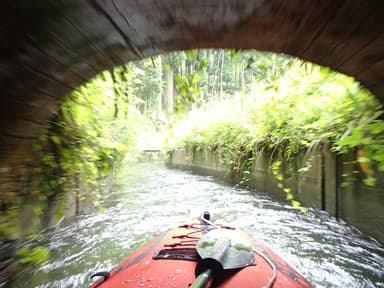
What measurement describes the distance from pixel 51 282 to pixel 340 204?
123 inches

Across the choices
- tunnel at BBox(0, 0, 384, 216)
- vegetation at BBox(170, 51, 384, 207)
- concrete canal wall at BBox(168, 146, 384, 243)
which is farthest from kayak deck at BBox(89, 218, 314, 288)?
concrete canal wall at BBox(168, 146, 384, 243)

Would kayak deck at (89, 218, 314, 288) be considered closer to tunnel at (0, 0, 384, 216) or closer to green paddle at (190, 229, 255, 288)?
green paddle at (190, 229, 255, 288)

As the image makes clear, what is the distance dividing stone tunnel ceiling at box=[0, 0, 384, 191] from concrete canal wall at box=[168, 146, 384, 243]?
1718 millimetres

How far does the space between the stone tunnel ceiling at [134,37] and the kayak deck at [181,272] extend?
965 mm

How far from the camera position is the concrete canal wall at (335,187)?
2.21 meters

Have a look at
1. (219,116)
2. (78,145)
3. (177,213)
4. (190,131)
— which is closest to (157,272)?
(78,145)

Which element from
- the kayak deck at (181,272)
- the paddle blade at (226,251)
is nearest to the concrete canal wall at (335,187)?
the kayak deck at (181,272)

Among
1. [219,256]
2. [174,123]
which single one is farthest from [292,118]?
[219,256]

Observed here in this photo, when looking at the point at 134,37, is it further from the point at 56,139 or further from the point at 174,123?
the point at 56,139

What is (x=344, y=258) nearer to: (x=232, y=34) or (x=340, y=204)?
(x=340, y=204)

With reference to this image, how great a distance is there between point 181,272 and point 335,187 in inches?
85.9

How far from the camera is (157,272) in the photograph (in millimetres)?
1527

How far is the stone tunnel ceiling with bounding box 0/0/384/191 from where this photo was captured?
2.16 ft

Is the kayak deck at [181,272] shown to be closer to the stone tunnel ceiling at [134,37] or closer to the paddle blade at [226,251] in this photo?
the paddle blade at [226,251]
